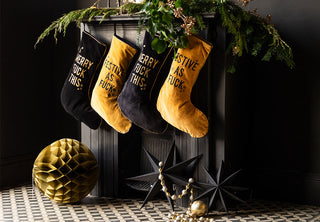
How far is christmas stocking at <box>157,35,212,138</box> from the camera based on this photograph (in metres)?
2.56

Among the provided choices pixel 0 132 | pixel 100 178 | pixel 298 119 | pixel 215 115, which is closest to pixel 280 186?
pixel 298 119

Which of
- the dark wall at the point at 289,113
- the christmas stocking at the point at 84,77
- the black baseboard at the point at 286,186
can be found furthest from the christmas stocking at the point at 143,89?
the black baseboard at the point at 286,186

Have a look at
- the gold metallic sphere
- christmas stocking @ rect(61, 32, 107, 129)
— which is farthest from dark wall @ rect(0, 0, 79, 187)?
the gold metallic sphere

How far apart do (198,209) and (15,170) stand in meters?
1.45

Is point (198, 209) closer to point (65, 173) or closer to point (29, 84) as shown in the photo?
point (65, 173)

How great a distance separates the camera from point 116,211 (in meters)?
2.73

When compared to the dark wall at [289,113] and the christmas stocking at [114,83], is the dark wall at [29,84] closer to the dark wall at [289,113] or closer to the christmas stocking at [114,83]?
the christmas stocking at [114,83]

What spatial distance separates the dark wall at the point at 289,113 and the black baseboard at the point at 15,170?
5.12 ft

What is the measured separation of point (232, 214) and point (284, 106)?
2.43 ft

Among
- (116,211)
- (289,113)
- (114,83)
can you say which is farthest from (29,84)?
(289,113)

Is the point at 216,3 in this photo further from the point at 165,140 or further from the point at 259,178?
the point at 259,178

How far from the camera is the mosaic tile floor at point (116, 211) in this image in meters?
2.61

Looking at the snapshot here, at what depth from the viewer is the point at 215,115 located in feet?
8.84

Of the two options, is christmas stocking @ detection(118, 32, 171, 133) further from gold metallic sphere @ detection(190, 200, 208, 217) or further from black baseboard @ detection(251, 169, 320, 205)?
black baseboard @ detection(251, 169, 320, 205)
